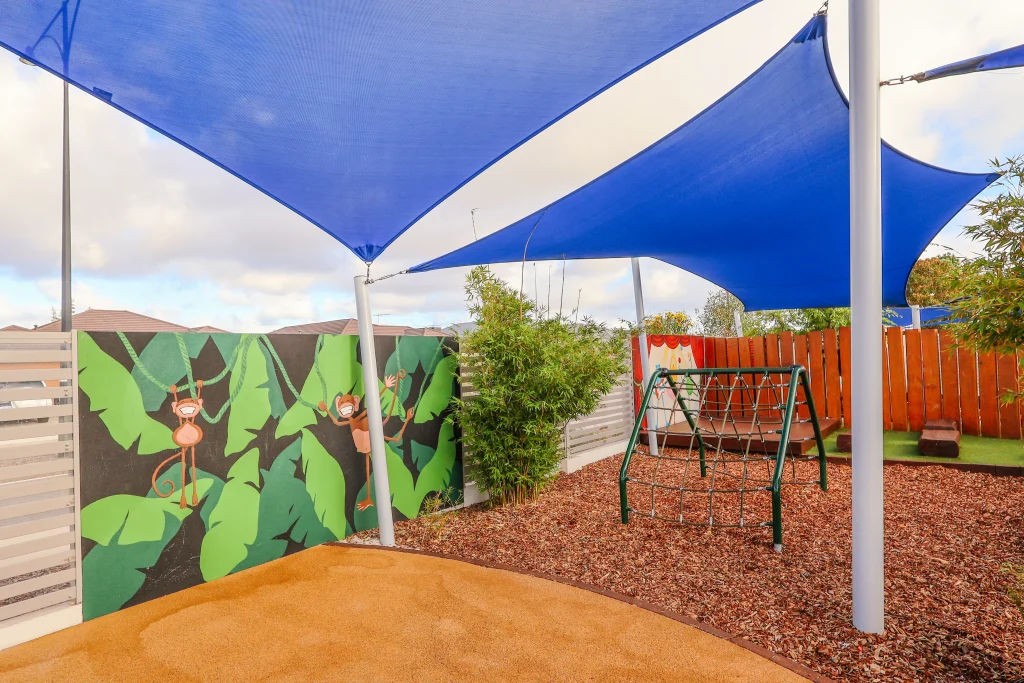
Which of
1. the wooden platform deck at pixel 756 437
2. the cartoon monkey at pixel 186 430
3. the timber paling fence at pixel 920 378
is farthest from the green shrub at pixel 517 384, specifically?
the timber paling fence at pixel 920 378

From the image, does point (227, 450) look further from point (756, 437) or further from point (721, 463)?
point (756, 437)

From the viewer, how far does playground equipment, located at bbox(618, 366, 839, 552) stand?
11.9ft

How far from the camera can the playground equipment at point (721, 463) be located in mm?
3617

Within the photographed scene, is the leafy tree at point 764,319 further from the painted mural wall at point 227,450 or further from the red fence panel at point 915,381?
the painted mural wall at point 227,450

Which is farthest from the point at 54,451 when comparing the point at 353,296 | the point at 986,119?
Result: the point at 986,119

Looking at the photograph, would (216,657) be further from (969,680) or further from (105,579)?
(969,680)

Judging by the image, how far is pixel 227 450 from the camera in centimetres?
333

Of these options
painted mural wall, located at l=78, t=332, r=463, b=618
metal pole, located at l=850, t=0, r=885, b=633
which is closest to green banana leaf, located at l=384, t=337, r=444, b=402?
painted mural wall, located at l=78, t=332, r=463, b=618

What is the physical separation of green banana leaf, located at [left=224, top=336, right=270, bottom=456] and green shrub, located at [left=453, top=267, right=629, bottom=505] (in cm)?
149

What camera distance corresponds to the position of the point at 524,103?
271cm

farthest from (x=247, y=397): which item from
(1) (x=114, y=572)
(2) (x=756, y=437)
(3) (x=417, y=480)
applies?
(2) (x=756, y=437)

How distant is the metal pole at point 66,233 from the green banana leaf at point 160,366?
4666 millimetres

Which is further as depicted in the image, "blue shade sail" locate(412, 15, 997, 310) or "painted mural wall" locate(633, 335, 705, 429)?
"painted mural wall" locate(633, 335, 705, 429)

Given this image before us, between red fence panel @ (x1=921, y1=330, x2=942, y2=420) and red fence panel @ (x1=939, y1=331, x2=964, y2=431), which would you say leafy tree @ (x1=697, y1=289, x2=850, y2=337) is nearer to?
red fence panel @ (x1=921, y1=330, x2=942, y2=420)
